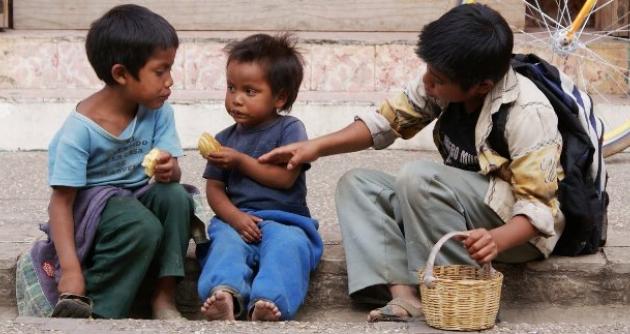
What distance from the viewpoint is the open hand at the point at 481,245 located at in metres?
3.26

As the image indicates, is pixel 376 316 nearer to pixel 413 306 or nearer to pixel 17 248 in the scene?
pixel 413 306

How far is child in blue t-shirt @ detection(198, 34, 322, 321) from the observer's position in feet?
11.9

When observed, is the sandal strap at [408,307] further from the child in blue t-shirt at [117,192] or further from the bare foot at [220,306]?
the child in blue t-shirt at [117,192]

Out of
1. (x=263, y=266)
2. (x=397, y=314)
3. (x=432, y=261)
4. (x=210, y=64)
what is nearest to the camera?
(x=432, y=261)

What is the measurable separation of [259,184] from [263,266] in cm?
33

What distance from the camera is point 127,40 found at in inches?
144

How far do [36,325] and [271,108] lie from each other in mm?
1029

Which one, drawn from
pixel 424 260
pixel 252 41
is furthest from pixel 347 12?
pixel 424 260

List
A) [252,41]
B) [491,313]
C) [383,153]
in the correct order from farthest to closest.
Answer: [383,153]
[252,41]
[491,313]

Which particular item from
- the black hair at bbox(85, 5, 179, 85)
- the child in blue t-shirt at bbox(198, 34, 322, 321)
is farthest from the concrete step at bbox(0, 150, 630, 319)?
the black hair at bbox(85, 5, 179, 85)

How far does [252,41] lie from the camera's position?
12.7 ft

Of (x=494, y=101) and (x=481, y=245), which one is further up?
(x=494, y=101)

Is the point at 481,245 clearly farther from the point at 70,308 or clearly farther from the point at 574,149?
the point at 70,308

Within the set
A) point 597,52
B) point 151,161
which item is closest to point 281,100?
point 151,161
